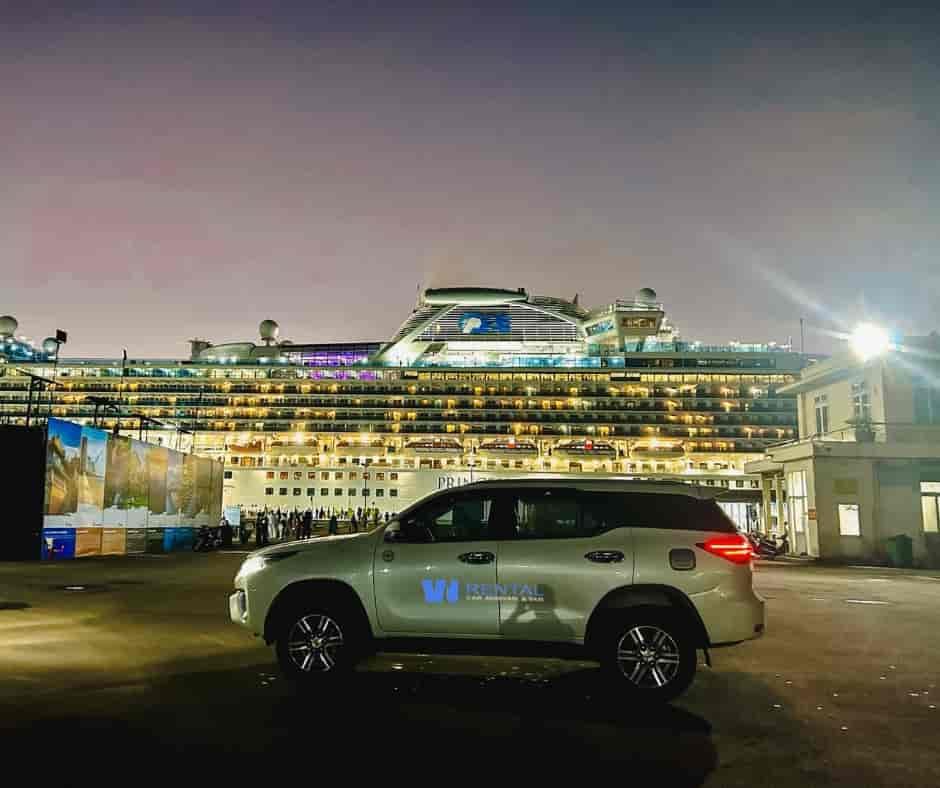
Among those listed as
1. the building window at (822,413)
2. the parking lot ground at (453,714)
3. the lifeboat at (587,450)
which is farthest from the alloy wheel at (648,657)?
the lifeboat at (587,450)

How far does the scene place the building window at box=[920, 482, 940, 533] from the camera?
98.5 feet

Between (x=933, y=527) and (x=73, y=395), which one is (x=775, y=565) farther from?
(x=73, y=395)

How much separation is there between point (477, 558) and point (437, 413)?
7726 centimetres

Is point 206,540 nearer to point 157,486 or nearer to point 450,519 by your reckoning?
point 157,486

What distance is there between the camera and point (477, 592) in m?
6.88

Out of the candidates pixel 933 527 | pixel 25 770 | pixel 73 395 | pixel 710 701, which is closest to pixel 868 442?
pixel 933 527

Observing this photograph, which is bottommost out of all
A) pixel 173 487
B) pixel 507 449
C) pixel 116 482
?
pixel 173 487

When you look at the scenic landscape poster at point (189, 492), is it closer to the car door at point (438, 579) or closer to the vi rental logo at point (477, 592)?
the car door at point (438, 579)

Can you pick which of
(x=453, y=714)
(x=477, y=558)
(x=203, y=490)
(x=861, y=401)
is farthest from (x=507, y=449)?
(x=453, y=714)

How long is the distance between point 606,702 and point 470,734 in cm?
156

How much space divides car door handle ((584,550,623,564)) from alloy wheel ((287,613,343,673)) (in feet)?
7.70

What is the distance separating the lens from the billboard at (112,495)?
24.0m

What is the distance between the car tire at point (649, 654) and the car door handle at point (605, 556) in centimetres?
45

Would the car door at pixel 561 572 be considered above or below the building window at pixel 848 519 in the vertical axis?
above
